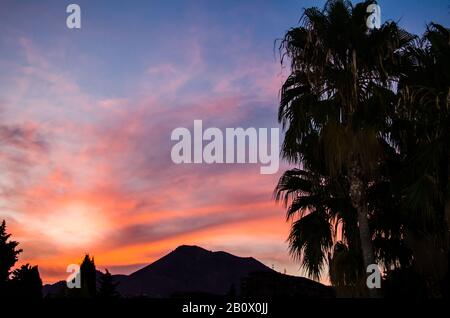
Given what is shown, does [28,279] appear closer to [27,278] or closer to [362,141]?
[27,278]

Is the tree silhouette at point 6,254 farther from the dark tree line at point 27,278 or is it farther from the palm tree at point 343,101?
the palm tree at point 343,101

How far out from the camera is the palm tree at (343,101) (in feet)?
50.4

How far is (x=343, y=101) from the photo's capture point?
51.0ft

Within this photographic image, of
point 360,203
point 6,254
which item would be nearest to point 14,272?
point 6,254

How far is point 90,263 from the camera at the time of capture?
4500 centimetres

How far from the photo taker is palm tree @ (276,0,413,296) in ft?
50.4

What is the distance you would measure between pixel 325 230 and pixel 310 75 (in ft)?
15.7

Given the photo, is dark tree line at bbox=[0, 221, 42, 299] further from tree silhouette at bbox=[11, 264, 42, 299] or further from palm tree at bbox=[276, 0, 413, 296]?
palm tree at bbox=[276, 0, 413, 296]

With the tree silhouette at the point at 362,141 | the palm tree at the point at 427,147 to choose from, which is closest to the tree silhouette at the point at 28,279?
the tree silhouette at the point at 362,141

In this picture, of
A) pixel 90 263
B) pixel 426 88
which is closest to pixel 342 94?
pixel 426 88

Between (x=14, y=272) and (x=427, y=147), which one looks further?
(x=14, y=272)

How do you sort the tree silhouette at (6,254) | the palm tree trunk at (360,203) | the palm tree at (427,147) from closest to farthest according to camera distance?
the palm tree at (427,147) < the palm tree trunk at (360,203) < the tree silhouette at (6,254)
